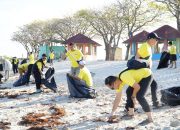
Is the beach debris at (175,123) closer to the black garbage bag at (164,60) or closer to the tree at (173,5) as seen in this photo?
the black garbage bag at (164,60)

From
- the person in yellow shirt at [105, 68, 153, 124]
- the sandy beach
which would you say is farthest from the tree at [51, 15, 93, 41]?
the person in yellow shirt at [105, 68, 153, 124]

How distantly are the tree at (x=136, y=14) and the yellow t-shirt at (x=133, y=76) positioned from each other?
3927 centimetres

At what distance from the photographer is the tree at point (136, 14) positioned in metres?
46.9

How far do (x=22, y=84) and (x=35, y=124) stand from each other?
8.47 m

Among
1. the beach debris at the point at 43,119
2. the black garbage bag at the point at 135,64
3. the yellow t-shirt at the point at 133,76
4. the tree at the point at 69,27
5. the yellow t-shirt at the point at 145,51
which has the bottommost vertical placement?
the beach debris at the point at 43,119

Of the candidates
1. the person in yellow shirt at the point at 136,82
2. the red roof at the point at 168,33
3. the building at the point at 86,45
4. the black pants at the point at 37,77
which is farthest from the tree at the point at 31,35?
the person in yellow shirt at the point at 136,82

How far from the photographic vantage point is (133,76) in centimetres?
712

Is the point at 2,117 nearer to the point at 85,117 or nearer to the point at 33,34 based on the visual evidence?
the point at 85,117

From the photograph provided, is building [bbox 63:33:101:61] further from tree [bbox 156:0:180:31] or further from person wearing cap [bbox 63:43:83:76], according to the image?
person wearing cap [bbox 63:43:83:76]

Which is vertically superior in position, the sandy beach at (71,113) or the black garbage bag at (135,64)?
the black garbage bag at (135,64)

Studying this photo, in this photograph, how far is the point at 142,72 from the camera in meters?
7.18

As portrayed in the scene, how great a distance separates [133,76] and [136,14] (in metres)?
41.4

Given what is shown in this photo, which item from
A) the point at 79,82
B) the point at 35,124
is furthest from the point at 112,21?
the point at 35,124

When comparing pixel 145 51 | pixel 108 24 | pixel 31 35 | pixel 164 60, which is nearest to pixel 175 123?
pixel 145 51
